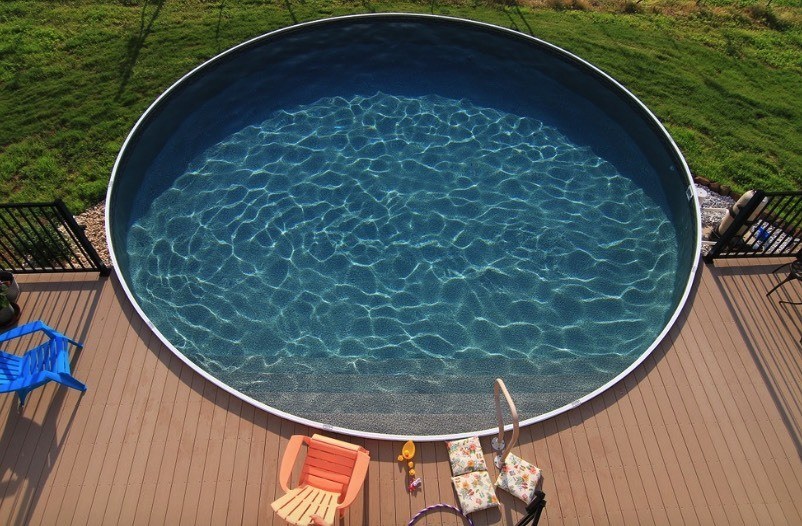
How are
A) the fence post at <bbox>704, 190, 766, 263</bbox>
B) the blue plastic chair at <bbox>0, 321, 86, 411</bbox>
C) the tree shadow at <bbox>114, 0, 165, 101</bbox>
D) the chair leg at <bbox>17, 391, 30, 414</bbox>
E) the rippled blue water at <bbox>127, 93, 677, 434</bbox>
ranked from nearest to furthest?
1. the blue plastic chair at <bbox>0, 321, 86, 411</bbox>
2. the chair leg at <bbox>17, 391, 30, 414</bbox>
3. the fence post at <bbox>704, 190, 766, 263</bbox>
4. the rippled blue water at <bbox>127, 93, 677, 434</bbox>
5. the tree shadow at <bbox>114, 0, 165, 101</bbox>

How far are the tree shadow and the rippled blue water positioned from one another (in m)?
2.52

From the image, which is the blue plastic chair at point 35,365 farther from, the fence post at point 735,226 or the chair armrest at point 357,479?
the fence post at point 735,226

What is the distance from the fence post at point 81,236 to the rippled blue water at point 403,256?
0.83 metres

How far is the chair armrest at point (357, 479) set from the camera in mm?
6016

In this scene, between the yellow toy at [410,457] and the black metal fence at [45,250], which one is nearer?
the yellow toy at [410,457]

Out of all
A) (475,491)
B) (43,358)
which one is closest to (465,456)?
(475,491)

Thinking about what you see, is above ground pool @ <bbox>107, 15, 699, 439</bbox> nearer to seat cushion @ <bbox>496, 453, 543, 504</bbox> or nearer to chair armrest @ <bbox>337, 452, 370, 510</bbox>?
chair armrest @ <bbox>337, 452, 370, 510</bbox>

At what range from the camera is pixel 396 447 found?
686 centimetres

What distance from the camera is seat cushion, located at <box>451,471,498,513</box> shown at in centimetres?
639

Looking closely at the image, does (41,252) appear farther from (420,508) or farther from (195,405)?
(420,508)

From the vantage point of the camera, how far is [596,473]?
669 cm

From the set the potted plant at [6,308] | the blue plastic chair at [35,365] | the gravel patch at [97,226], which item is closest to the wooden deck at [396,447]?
the potted plant at [6,308]

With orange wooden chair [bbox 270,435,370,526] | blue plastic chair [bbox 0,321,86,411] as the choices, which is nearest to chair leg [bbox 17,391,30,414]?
blue plastic chair [bbox 0,321,86,411]

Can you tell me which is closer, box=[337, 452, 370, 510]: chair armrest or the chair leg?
box=[337, 452, 370, 510]: chair armrest
